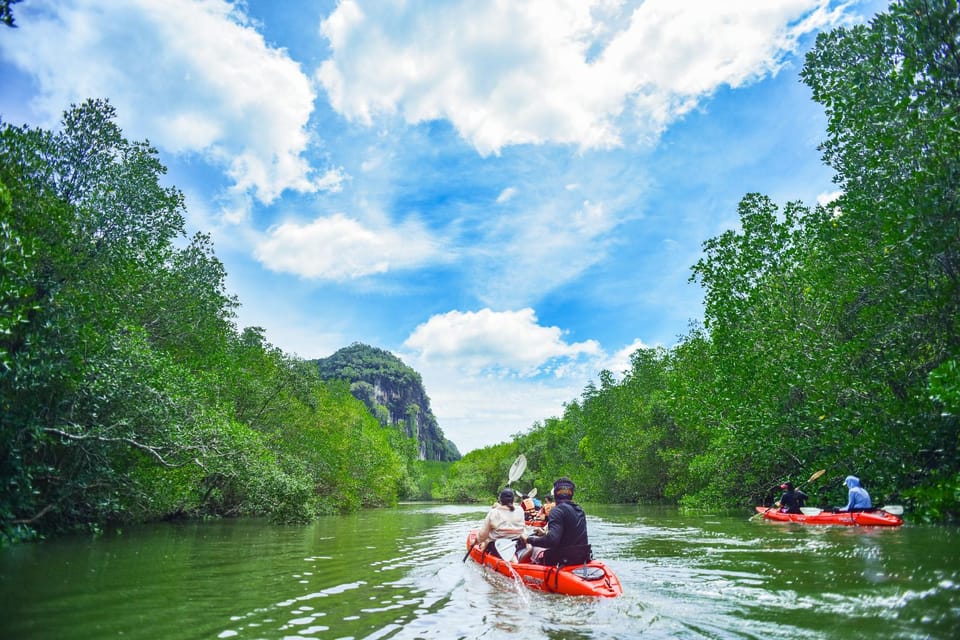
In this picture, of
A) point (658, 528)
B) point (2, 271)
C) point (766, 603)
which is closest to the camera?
point (766, 603)

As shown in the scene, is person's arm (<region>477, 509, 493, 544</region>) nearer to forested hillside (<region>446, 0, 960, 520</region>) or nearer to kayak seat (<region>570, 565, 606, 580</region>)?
kayak seat (<region>570, 565, 606, 580</region>)

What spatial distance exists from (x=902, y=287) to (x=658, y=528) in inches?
482

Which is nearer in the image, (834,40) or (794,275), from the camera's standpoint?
(834,40)

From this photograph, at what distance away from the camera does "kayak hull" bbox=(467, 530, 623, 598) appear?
7.81 metres

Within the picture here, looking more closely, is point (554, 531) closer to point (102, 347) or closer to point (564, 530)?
point (564, 530)

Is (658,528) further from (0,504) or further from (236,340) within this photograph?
(236,340)

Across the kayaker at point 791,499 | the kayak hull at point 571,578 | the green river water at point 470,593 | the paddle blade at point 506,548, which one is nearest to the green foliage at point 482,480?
the kayaker at point 791,499

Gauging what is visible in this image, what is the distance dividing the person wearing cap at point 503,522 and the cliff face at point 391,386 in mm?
144017

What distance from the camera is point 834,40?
1741 centimetres

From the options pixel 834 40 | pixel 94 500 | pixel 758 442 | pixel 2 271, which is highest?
pixel 834 40

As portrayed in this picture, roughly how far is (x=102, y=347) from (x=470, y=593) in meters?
11.9

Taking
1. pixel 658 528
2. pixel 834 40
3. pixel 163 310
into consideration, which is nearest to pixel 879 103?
pixel 834 40

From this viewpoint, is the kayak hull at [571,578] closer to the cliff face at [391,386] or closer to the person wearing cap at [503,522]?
the person wearing cap at [503,522]

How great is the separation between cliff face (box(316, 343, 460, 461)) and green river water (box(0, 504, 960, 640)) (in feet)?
469
